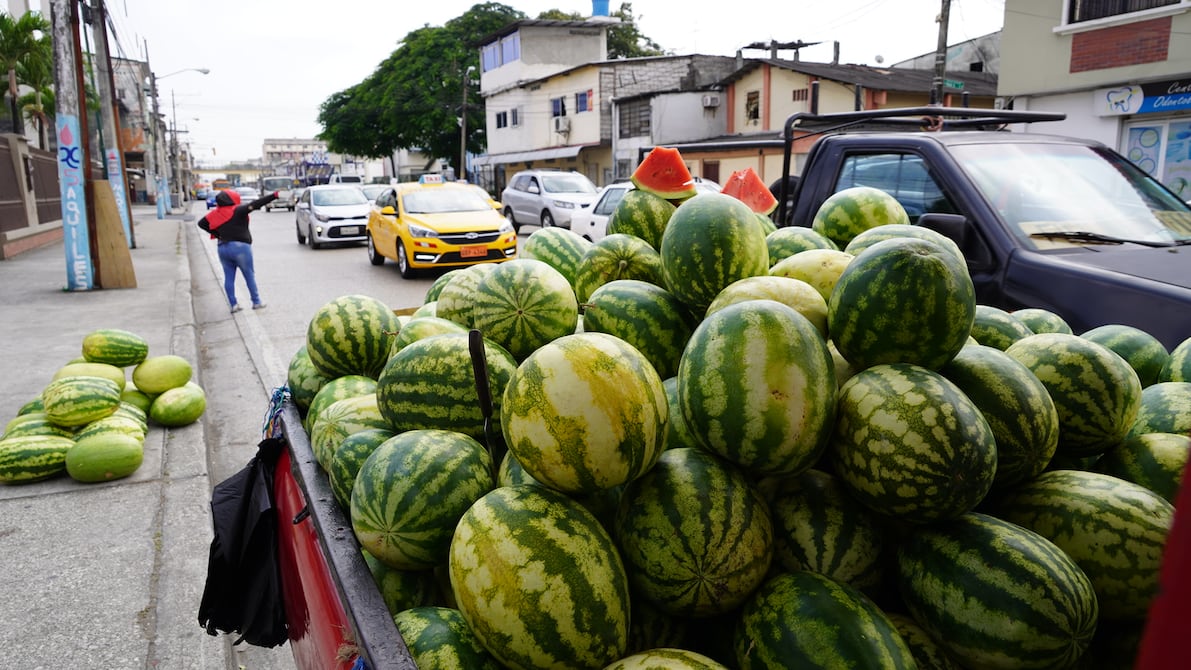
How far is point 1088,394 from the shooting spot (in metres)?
1.75

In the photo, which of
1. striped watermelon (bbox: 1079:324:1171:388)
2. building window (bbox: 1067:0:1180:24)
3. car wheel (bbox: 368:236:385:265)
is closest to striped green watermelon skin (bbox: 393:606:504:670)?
striped watermelon (bbox: 1079:324:1171:388)

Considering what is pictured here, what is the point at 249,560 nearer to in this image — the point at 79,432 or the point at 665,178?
the point at 665,178

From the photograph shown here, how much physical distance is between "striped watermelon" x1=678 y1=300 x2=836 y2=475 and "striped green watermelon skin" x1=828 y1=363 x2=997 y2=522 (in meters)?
0.08

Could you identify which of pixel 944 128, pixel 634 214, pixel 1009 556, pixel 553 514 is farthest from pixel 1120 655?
pixel 944 128

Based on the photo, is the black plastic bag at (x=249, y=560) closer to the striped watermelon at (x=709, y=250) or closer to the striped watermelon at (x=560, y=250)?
the striped watermelon at (x=560, y=250)

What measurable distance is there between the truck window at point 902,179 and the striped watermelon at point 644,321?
285cm

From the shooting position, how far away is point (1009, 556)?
140 cm

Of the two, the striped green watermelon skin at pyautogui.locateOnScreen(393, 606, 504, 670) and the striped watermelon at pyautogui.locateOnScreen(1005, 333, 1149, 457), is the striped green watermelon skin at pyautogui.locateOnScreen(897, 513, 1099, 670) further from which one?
the striped green watermelon skin at pyautogui.locateOnScreen(393, 606, 504, 670)

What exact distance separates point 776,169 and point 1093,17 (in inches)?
490

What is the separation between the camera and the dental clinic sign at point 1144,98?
16188mm

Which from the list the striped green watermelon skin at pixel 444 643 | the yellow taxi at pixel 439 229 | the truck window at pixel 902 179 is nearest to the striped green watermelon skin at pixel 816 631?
the striped green watermelon skin at pixel 444 643

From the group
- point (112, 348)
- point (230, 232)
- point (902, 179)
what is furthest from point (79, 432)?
point (230, 232)

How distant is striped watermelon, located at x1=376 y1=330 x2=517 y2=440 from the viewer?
2027 millimetres

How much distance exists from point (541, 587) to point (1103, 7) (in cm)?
2150
